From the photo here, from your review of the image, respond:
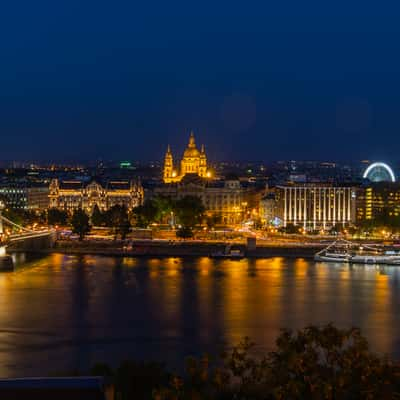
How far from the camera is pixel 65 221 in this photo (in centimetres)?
2634

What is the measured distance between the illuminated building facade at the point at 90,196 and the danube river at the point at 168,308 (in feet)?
43.0

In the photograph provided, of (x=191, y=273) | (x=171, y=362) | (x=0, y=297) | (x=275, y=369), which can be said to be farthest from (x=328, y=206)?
(x=275, y=369)

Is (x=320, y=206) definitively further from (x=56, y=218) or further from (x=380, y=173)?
(x=56, y=218)

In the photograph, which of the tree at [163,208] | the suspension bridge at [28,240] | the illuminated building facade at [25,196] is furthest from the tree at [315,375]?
the illuminated building facade at [25,196]

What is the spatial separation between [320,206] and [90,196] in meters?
7.69

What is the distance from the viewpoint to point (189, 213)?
976 inches

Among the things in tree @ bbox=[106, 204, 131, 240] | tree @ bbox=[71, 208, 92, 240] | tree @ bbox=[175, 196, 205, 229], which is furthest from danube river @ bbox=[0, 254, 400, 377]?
tree @ bbox=[175, 196, 205, 229]

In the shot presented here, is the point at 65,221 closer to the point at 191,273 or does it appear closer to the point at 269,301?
the point at 191,273

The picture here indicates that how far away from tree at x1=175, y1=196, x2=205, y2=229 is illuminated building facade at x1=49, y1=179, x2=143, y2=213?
5117 millimetres

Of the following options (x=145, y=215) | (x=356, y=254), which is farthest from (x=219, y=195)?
(x=356, y=254)

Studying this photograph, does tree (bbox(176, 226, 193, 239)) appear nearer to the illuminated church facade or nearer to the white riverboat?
the white riverboat

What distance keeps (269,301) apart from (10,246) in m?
8.57

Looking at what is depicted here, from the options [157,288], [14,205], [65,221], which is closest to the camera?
[157,288]

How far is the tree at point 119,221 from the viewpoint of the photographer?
22531 millimetres
